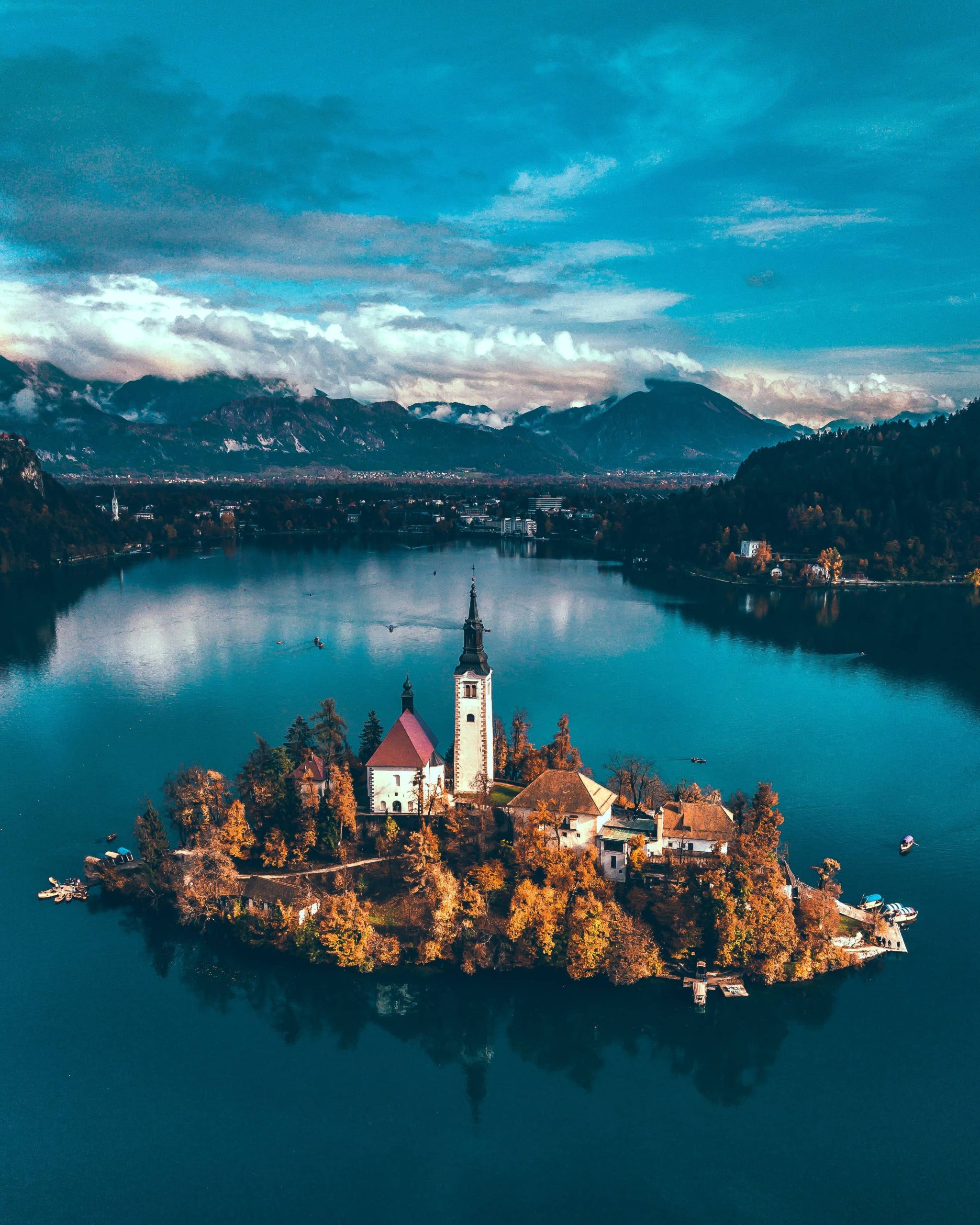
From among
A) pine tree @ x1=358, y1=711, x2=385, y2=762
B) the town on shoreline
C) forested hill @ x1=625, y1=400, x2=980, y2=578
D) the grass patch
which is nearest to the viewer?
the town on shoreline

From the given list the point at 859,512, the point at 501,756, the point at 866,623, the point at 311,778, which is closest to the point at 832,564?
the point at 859,512

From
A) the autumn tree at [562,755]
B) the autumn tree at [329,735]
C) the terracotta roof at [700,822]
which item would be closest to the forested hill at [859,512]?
the autumn tree at [562,755]

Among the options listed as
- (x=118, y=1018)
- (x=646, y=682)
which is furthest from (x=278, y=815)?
(x=646, y=682)

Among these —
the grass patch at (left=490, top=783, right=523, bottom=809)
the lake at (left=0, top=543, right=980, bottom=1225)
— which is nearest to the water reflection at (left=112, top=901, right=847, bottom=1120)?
the lake at (left=0, top=543, right=980, bottom=1225)

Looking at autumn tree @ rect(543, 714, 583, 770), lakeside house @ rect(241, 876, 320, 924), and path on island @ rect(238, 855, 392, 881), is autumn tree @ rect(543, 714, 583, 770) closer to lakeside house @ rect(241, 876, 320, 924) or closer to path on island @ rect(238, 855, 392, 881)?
path on island @ rect(238, 855, 392, 881)

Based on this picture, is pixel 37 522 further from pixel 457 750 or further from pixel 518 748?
pixel 457 750

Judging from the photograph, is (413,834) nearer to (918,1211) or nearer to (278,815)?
(278,815)
